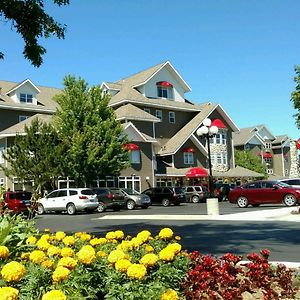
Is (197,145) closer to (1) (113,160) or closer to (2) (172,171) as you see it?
(2) (172,171)

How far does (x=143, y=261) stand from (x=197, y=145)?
47039mm

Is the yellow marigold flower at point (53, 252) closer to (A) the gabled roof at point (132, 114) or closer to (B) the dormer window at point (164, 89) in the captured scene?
(A) the gabled roof at point (132, 114)

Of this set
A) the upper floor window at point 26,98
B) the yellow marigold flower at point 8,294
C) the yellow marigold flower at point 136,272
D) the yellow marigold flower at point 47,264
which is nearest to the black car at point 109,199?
the upper floor window at point 26,98

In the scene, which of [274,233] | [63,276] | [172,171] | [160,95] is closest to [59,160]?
[172,171]

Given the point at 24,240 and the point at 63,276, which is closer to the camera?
the point at 63,276

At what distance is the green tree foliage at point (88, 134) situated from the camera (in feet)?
116

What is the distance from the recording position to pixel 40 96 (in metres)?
49.6

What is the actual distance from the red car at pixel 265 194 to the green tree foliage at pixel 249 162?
38315 mm

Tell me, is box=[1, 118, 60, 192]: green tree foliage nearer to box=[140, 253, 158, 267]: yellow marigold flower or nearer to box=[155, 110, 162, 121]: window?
box=[155, 110, 162, 121]: window

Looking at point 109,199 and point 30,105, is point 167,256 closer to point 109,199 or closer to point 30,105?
point 109,199

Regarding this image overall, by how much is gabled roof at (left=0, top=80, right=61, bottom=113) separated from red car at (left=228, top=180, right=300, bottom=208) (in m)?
25.1

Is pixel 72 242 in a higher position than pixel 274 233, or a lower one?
higher

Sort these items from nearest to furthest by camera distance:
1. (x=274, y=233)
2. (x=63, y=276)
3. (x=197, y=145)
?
1. (x=63, y=276)
2. (x=274, y=233)
3. (x=197, y=145)

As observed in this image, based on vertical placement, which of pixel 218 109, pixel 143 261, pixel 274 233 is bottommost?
pixel 274 233
